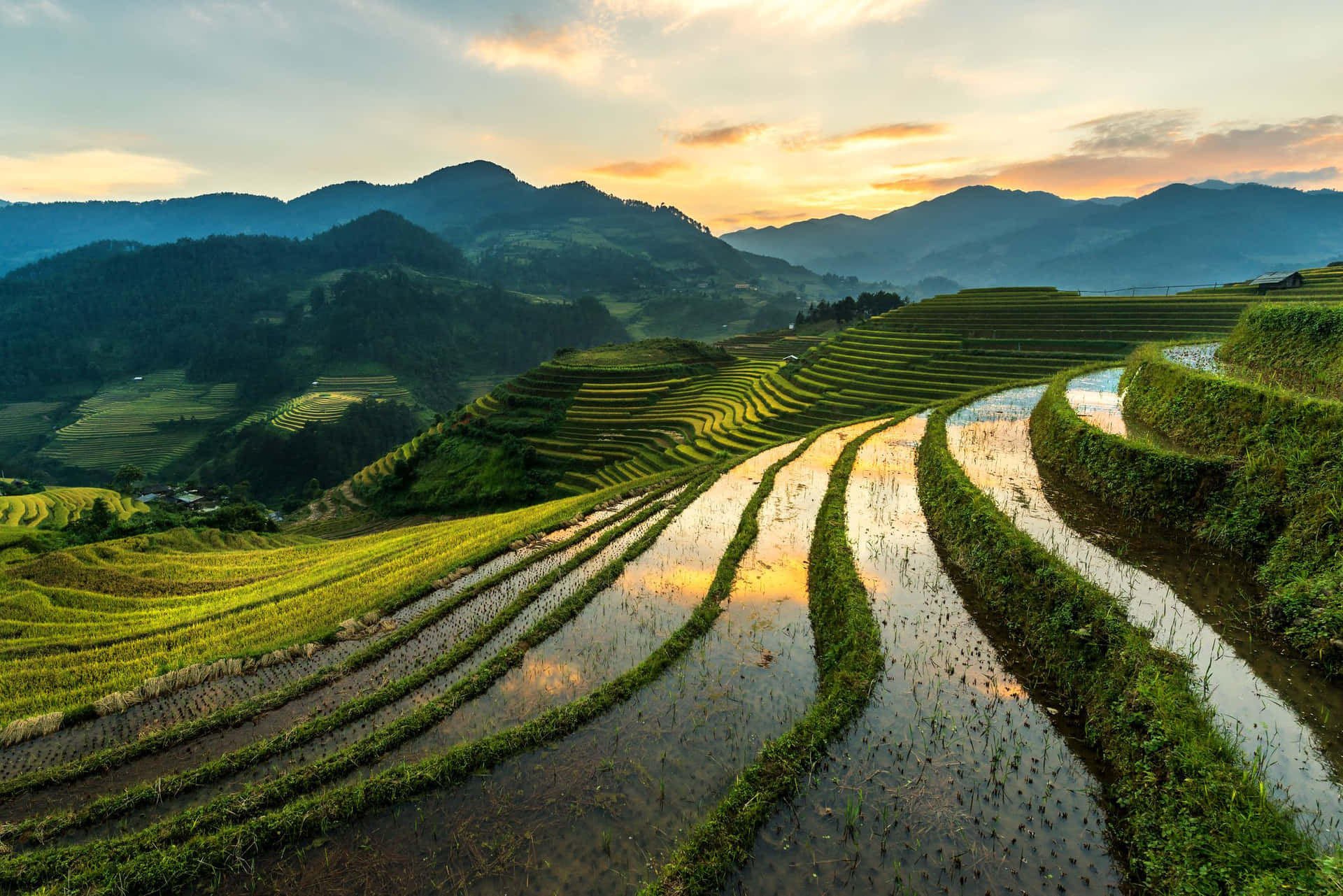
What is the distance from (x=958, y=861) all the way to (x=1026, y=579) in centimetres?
559

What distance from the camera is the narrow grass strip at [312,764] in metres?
6.16

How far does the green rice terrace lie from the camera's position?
19.2ft

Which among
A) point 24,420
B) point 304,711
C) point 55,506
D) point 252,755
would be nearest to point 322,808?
point 252,755

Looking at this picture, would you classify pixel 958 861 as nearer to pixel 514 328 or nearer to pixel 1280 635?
pixel 1280 635

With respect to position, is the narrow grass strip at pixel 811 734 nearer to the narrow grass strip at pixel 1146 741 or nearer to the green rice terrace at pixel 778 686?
the green rice terrace at pixel 778 686

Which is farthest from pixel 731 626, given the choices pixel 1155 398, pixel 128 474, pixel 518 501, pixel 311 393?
pixel 311 393

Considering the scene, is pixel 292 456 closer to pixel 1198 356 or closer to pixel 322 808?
pixel 322 808

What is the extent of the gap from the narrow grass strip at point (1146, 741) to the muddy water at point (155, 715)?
12157mm

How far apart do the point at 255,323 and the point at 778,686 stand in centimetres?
18908

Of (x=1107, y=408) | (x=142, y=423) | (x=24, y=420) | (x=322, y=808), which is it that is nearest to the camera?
(x=322, y=808)

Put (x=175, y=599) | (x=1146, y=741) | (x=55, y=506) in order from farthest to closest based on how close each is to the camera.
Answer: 1. (x=55, y=506)
2. (x=175, y=599)
3. (x=1146, y=741)

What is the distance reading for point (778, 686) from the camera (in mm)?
8969

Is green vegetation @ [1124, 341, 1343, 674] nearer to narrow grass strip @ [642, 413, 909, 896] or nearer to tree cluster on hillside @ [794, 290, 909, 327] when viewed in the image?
narrow grass strip @ [642, 413, 909, 896]

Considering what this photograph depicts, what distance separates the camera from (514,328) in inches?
6801
